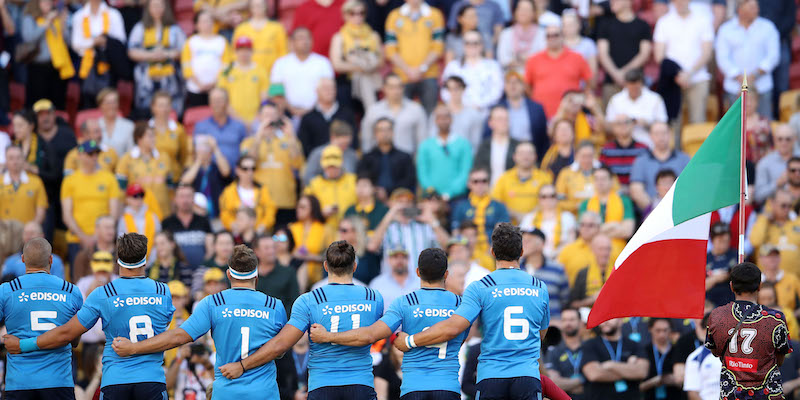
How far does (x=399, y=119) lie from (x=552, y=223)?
3327mm

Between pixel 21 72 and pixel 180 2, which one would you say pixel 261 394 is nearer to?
pixel 21 72

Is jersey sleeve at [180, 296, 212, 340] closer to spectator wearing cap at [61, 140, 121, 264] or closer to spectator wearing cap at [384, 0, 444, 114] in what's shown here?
spectator wearing cap at [61, 140, 121, 264]

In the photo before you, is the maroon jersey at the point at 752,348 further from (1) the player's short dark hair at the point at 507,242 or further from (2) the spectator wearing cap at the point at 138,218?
(2) the spectator wearing cap at the point at 138,218

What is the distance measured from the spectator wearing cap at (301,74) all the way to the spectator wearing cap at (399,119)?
1.14 metres

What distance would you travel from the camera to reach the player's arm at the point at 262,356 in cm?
1001

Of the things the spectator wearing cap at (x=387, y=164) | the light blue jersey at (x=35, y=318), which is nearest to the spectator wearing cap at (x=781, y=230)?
the spectator wearing cap at (x=387, y=164)

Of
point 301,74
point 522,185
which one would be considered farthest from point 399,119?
point 522,185

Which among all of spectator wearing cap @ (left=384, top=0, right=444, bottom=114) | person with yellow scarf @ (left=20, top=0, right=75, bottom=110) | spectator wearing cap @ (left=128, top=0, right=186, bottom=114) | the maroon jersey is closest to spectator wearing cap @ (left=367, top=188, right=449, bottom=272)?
spectator wearing cap @ (left=384, top=0, right=444, bottom=114)

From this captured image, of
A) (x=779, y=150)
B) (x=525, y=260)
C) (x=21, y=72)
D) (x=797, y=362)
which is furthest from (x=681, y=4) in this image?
(x=21, y=72)

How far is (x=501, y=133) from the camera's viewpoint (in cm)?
1780

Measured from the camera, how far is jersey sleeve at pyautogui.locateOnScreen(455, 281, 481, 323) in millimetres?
9969

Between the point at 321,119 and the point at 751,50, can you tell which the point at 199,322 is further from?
the point at 751,50

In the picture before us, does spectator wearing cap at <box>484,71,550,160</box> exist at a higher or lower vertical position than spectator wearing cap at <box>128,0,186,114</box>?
lower

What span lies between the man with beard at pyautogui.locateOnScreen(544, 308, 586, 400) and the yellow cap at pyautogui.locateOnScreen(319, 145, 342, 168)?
452 centimetres
